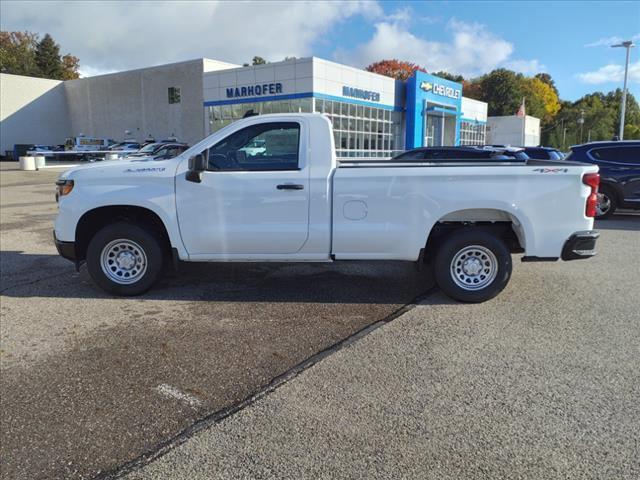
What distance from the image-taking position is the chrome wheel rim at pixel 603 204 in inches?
475

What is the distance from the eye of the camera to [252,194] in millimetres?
5477

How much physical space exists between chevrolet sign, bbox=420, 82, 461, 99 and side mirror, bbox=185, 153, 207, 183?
3574cm

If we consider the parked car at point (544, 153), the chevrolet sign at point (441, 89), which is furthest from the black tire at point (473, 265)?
the chevrolet sign at point (441, 89)

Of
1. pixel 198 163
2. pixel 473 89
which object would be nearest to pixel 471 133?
pixel 473 89

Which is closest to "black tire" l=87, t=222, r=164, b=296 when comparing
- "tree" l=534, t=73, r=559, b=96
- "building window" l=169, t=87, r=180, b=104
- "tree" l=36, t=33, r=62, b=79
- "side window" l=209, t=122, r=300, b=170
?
"side window" l=209, t=122, r=300, b=170

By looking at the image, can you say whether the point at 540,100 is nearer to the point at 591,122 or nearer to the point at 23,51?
the point at 591,122

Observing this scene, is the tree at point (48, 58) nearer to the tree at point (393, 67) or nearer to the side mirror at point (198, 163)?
the tree at point (393, 67)

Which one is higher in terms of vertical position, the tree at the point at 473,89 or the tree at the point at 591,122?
the tree at the point at 473,89

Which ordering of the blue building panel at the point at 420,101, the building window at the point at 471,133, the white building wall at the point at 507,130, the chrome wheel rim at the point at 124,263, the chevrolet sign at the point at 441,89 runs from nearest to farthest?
the chrome wheel rim at the point at 124,263, the blue building panel at the point at 420,101, the chevrolet sign at the point at 441,89, the building window at the point at 471,133, the white building wall at the point at 507,130

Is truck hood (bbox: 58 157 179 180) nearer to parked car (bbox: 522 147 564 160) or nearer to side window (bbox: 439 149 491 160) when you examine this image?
side window (bbox: 439 149 491 160)

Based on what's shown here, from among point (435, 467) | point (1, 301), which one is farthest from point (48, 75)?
point (435, 467)

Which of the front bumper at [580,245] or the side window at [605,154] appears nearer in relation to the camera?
the front bumper at [580,245]

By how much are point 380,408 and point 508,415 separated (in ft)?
2.74

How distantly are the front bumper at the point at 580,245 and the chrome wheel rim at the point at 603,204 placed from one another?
25.0 ft
